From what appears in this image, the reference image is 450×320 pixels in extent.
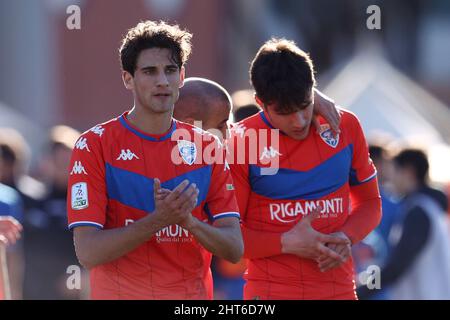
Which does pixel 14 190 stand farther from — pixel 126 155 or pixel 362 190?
pixel 126 155

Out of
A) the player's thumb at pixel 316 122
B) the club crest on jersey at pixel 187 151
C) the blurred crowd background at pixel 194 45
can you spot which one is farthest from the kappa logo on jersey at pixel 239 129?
the blurred crowd background at pixel 194 45

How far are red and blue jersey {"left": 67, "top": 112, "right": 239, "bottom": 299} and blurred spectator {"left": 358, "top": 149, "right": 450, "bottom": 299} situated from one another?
3442 millimetres

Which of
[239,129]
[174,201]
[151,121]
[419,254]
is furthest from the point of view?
[419,254]

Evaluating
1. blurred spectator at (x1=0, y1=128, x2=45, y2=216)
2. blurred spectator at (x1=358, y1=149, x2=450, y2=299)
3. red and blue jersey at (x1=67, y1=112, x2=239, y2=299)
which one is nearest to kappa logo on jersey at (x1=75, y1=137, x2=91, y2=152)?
red and blue jersey at (x1=67, y1=112, x2=239, y2=299)

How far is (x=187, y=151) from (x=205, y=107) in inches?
24.1

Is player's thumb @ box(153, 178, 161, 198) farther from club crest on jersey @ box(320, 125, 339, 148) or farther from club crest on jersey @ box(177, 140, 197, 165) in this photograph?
club crest on jersey @ box(320, 125, 339, 148)

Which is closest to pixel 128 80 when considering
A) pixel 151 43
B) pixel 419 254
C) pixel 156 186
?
pixel 151 43

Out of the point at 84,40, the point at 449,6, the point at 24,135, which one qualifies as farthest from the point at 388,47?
the point at 24,135

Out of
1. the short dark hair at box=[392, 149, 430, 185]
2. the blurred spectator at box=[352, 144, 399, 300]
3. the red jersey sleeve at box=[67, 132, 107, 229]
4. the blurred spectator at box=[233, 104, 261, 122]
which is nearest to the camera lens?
the red jersey sleeve at box=[67, 132, 107, 229]

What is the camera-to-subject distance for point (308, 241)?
562 cm

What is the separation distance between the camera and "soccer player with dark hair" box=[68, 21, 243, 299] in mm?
5242

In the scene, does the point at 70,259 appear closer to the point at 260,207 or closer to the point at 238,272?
the point at 238,272

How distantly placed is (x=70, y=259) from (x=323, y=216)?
485 cm
